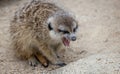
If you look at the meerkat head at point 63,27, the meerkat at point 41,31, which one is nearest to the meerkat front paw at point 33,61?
the meerkat at point 41,31

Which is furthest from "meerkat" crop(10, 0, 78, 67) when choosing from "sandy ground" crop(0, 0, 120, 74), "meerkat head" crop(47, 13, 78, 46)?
"sandy ground" crop(0, 0, 120, 74)

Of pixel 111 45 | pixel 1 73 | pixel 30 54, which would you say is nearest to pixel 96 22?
pixel 111 45

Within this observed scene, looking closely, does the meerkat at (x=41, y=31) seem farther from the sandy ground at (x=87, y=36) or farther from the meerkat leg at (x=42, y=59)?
the sandy ground at (x=87, y=36)

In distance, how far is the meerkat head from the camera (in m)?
3.36

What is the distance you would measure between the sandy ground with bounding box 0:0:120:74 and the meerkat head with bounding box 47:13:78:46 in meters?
0.31

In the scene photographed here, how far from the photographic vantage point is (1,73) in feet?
11.4

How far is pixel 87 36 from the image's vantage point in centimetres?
441

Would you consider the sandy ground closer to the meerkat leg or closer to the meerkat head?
the meerkat leg

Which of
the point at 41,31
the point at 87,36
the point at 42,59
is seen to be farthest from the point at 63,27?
the point at 87,36

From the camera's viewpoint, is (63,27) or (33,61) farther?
(33,61)

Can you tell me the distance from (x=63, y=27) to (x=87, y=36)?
43.2 inches

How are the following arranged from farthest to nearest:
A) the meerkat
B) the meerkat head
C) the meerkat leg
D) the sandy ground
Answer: the meerkat leg
the sandy ground
the meerkat
the meerkat head

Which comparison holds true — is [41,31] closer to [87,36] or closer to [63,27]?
[63,27]

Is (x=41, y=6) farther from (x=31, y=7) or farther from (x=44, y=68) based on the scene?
(x=44, y=68)
